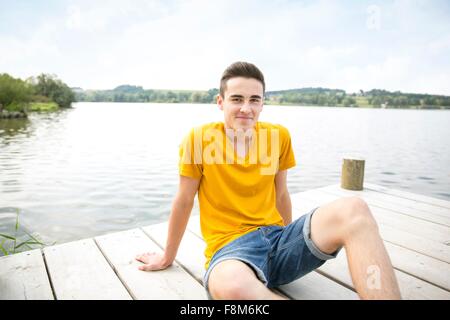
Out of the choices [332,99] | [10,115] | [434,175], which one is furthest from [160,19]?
[332,99]

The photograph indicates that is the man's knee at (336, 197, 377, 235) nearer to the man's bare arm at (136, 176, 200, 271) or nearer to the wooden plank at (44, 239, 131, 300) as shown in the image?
the man's bare arm at (136, 176, 200, 271)

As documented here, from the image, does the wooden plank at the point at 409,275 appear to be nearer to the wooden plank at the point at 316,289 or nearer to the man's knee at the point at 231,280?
the wooden plank at the point at 316,289

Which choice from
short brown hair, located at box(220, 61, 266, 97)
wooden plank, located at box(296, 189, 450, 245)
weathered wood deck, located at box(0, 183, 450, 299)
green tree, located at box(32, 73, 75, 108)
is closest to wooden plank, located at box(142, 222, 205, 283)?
weathered wood deck, located at box(0, 183, 450, 299)

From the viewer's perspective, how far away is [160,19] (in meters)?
27.5

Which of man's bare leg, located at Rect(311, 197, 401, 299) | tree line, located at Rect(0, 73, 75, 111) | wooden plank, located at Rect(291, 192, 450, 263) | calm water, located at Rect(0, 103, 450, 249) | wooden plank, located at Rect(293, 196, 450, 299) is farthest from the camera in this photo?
tree line, located at Rect(0, 73, 75, 111)

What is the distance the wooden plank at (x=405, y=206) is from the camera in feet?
11.8

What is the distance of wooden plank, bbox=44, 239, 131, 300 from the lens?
190 centimetres

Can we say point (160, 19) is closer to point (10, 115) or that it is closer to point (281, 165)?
point (10, 115)

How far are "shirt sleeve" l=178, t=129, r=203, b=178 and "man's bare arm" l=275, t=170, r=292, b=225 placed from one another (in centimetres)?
61

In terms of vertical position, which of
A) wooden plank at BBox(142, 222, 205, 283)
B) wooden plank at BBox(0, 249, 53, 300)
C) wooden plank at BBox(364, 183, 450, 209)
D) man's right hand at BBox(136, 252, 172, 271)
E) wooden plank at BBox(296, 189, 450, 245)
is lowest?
wooden plank at BBox(142, 222, 205, 283)

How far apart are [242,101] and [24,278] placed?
188 cm

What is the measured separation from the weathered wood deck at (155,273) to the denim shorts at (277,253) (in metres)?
0.28

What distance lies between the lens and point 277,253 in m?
1.78
